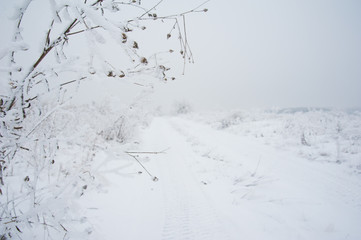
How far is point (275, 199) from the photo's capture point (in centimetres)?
343

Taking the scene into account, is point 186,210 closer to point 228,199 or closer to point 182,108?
point 228,199

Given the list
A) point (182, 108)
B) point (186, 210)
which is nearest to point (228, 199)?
point (186, 210)

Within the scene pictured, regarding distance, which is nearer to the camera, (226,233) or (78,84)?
(78,84)

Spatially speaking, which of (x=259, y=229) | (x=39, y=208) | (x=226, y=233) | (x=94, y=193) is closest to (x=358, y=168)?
(x=259, y=229)

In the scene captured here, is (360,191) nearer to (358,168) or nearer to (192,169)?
(358,168)

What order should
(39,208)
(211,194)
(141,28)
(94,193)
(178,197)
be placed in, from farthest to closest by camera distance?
(211,194) < (178,197) < (94,193) < (39,208) < (141,28)

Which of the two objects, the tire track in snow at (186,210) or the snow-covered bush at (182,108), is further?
the snow-covered bush at (182,108)

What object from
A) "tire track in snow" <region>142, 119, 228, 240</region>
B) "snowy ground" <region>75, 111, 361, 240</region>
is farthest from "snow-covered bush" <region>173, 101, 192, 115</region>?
"tire track in snow" <region>142, 119, 228, 240</region>

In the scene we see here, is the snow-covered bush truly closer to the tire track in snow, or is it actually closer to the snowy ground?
the snowy ground

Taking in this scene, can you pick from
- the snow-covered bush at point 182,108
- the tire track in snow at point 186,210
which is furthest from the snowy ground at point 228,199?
the snow-covered bush at point 182,108

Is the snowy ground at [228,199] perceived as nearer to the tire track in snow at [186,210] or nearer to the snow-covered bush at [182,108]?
the tire track in snow at [186,210]

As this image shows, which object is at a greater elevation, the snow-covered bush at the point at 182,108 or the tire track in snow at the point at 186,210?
the tire track in snow at the point at 186,210

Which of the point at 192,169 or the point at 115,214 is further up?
the point at 115,214

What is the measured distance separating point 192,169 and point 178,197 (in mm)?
1583
